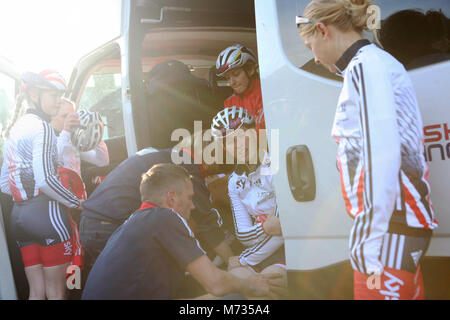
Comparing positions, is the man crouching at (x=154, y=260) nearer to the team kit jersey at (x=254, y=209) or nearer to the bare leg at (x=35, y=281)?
the team kit jersey at (x=254, y=209)

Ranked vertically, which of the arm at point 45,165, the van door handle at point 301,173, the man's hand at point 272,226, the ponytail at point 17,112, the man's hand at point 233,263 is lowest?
the man's hand at point 233,263

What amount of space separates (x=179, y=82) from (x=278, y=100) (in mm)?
1596

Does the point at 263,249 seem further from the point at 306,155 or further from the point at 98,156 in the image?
the point at 98,156

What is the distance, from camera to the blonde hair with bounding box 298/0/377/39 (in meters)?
1.46

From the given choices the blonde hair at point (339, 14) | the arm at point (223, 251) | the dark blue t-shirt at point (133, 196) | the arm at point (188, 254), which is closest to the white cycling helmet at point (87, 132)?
the dark blue t-shirt at point (133, 196)

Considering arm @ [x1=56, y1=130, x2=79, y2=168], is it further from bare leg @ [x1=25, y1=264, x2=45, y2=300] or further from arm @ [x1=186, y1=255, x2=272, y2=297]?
arm @ [x1=186, y1=255, x2=272, y2=297]

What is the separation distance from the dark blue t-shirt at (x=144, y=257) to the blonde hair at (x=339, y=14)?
1.06 metres

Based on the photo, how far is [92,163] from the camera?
10.8 feet

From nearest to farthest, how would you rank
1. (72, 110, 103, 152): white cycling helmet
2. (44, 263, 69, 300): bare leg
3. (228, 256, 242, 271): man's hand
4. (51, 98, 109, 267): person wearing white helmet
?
(228, 256, 242, 271): man's hand, (44, 263, 69, 300): bare leg, (51, 98, 109, 267): person wearing white helmet, (72, 110, 103, 152): white cycling helmet

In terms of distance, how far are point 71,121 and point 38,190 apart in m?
0.57

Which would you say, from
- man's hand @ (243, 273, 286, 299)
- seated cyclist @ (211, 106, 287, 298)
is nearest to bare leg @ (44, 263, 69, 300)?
seated cyclist @ (211, 106, 287, 298)

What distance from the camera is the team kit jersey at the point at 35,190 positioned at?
8.92 ft

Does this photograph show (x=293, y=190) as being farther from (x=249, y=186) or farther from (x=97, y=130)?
(x=97, y=130)

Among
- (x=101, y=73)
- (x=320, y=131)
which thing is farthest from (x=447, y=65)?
(x=101, y=73)
